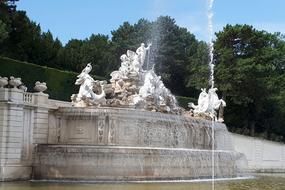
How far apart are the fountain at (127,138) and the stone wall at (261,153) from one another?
15520 mm

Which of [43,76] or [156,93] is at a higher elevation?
[43,76]

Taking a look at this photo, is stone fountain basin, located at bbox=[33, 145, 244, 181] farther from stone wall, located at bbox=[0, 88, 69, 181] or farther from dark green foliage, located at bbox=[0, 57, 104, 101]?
dark green foliage, located at bbox=[0, 57, 104, 101]

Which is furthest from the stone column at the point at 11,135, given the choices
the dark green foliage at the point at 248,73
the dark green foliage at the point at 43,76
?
the dark green foliage at the point at 248,73

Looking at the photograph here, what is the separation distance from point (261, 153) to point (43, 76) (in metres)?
22.9

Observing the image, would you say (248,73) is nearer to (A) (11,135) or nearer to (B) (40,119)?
(B) (40,119)

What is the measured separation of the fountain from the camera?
2562 centimetres

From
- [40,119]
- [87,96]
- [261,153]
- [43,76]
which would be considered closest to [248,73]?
[261,153]

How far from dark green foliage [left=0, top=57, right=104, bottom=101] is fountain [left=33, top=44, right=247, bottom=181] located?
570cm

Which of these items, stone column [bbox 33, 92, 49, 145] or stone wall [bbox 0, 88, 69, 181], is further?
stone column [bbox 33, 92, 49, 145]

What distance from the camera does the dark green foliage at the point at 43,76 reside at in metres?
35.1

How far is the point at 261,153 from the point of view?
51062mm

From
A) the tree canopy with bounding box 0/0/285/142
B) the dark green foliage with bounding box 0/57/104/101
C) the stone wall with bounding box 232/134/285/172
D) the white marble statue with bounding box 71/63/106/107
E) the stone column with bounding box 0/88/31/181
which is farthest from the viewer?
the tree canopy with bounding box 0/0/285/142

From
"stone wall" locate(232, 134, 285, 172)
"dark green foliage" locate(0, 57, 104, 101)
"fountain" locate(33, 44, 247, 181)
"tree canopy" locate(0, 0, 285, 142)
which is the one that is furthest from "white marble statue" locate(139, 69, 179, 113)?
"tree canopy" locate(0, 0, 285, 142)

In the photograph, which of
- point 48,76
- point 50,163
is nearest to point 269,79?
point 48,76
